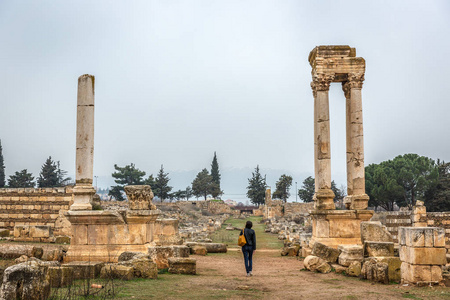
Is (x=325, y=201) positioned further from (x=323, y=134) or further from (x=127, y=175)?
(x=127, y=175)

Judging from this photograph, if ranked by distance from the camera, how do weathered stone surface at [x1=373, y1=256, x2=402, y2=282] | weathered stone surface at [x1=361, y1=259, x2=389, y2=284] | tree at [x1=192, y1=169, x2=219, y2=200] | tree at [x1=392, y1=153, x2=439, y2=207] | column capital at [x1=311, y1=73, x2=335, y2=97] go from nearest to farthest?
1. weathered stone surface at [x1=361, y1=259, x2=389, y2=284]
2. weathered stone surface at [x1=373, y1=256, x2=402, y2=282]
3. column capital at [x1=311, y1=73, x2=335, y2=97]
4. tree at [x1=392, y1=153, x2=439, y2=207]
5. tree at [x1=192, y1=169, x2=219, y2=200]

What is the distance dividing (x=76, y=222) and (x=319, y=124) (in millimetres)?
8543

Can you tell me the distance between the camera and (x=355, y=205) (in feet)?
49.1

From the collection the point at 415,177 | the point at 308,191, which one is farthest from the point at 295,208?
the point at 415,177

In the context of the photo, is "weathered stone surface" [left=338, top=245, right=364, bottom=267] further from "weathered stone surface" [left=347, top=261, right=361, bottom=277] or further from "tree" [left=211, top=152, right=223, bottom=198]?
"tree" [left=211, top=152, right=223, bottom=198]

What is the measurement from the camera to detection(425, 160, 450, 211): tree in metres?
44.3

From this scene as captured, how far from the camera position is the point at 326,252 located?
42.1ft

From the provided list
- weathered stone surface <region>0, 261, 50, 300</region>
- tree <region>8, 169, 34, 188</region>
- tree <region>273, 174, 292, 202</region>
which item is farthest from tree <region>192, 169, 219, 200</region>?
weathered stone surface <region>0, 261, 50, 300</region>

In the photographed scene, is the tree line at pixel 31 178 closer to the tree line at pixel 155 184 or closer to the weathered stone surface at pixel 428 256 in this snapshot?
the tree line at pixel 155 184

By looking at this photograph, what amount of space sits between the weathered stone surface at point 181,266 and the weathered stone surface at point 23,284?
15.5 feet

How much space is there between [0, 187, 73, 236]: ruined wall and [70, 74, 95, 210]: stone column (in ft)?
46.1

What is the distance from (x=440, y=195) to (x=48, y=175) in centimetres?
4614

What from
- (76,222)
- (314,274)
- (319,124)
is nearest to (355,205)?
(319,124)

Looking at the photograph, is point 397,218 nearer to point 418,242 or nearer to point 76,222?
point 418,242
